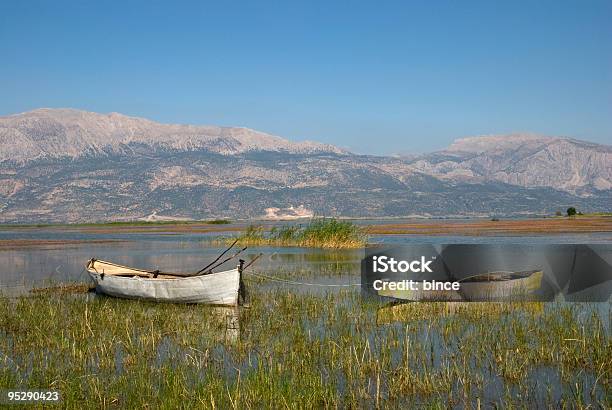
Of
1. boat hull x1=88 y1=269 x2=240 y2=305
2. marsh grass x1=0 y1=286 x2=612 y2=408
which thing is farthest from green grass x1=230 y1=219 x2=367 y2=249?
marsh grass x1=0 y1=286 x2=612 y2=408

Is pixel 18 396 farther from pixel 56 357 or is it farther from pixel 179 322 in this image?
pixel 179 322

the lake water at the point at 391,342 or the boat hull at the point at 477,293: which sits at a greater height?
the boat hull at the point at 477,293

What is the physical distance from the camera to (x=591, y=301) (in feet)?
78.1

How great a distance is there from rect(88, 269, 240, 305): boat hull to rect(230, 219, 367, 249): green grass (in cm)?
3168

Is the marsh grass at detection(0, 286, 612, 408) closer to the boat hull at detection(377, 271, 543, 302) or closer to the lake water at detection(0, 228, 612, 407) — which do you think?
the lake water at detection(0, 228, 612, 407)

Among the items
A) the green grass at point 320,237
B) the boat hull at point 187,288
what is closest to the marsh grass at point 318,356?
the boat hull at point 187,288

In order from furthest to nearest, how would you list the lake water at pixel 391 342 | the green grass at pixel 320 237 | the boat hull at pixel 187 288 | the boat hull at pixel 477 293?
the green grass at pixel 320 237
the boat hull at pixel 187 288
the boat hull at pixel 477 293
the lake water at pixel 391 342

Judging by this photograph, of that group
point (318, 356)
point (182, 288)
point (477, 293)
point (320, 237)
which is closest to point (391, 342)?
point (318, 356)

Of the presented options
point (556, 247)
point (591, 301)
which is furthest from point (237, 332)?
point (556, 247)

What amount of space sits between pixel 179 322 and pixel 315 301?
534cm

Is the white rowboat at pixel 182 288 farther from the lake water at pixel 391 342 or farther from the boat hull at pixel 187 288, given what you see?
the lake water at pixel 391 342

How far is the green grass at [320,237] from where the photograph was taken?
Answer: 190 feet

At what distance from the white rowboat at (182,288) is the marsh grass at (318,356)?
1.91 m

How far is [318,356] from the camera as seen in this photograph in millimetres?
15383
